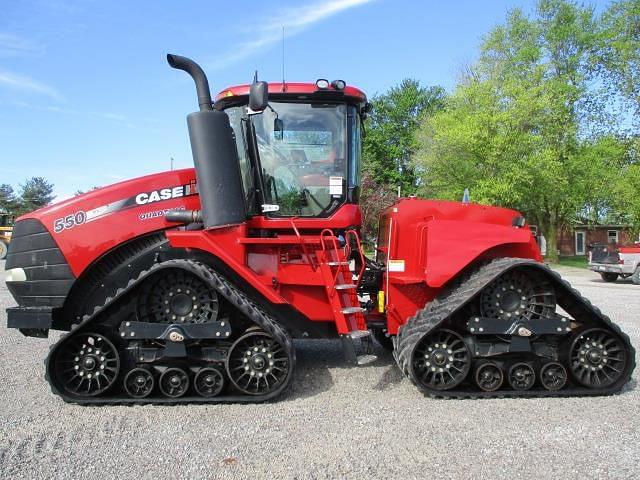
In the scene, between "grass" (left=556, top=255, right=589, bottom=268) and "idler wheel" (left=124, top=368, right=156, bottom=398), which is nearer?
"idler wheel" (left=124, top=368, right=156, bottom=398)

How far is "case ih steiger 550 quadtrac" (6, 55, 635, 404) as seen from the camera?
15.6 feet

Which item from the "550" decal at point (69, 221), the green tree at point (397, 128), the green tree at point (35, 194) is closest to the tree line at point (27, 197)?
the green tree at point (35, 194)

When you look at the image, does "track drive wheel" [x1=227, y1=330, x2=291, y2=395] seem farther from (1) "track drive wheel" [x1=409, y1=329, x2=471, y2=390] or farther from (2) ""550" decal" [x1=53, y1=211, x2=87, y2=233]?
(2) ""550" decal" [x1=53, y1=211, x2=87, y2=233]

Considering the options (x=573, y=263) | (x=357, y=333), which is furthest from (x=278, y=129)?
(x=573, y=263)

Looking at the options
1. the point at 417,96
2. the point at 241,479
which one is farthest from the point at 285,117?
the point at 417,96

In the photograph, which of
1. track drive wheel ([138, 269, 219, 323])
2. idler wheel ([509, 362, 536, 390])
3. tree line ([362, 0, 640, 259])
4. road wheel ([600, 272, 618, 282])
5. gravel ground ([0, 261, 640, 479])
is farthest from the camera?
tree line ([362, 0, 640, 259])

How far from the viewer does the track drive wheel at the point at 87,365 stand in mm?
4707

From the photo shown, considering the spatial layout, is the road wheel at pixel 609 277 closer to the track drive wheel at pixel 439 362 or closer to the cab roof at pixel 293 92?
the track drive wheel at pixel 439 362

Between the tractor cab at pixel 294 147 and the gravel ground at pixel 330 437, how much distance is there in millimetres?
1808

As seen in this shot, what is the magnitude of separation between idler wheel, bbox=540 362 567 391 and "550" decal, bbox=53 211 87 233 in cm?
439

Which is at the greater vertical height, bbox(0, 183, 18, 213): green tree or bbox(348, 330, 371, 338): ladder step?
bbox(0, 183, 18, 213): green tree

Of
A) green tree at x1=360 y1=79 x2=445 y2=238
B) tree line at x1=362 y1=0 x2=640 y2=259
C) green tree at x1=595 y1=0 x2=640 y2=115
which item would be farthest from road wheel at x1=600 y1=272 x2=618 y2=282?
green tree at x1=360 y1=79 x2=445 y2=238

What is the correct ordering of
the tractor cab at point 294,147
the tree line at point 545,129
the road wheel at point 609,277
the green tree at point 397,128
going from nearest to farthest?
the tractor cab at point 294,147, the road wheel at point 609,277, the tree line at point 545,129, the green tree at point 397,128

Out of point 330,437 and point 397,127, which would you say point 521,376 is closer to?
point 330,437
